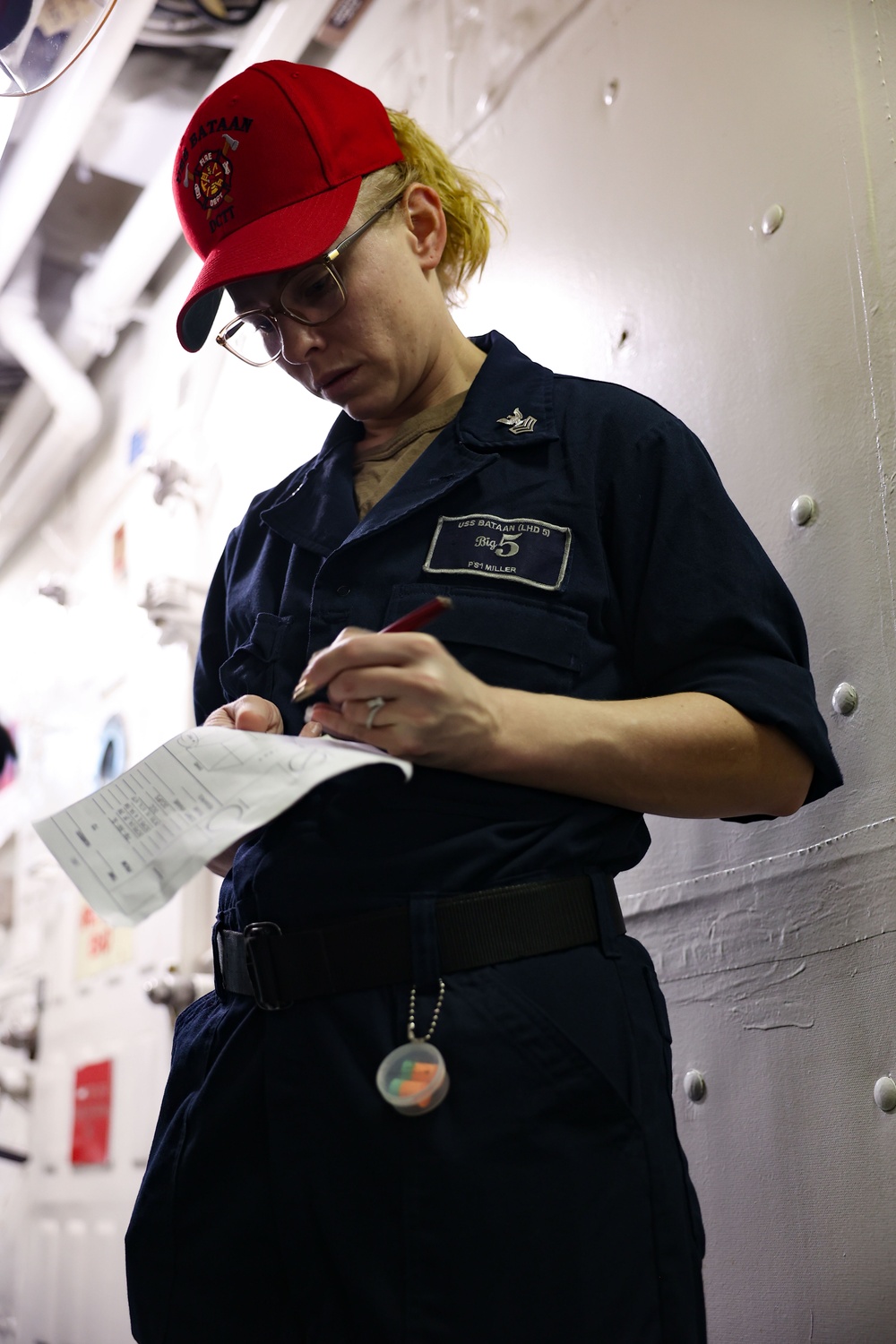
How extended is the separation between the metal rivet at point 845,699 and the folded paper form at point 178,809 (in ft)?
1.61

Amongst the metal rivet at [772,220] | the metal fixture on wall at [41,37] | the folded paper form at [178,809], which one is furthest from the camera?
the metal fixture on wall at [41,37]

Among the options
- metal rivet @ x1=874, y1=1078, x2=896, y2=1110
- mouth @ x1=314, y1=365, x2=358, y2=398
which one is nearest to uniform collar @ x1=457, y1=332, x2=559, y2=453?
mouth @ x1=314, y1=365, x2=358, y2=398

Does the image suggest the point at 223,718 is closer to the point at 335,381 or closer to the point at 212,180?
the point at 335,381

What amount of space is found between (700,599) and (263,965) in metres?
0.45

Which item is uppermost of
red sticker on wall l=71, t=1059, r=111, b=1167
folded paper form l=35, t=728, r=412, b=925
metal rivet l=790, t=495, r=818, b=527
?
metal rivet l=790, t=495, r=818, b=527

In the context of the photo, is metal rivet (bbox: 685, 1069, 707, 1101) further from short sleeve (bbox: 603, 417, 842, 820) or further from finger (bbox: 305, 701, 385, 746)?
finger (bbox: 305, 701, 385, 746)

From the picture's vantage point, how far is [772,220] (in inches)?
50.5

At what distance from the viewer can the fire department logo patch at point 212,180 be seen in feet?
3.81

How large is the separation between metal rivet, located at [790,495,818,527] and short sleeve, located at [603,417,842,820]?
8.4 inches

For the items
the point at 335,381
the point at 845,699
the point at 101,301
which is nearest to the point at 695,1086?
the point at 845,699

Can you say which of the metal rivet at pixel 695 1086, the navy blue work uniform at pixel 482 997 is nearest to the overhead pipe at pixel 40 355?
the navy blue work uniform at pixel 482 997

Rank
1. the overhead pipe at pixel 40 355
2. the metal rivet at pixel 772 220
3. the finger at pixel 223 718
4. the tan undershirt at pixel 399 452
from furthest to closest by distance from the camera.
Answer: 1. the overhead pipe at pixel 40 355
2. the metal rivet at pixel 772 220
3. the tan undershirt at pixel 399 452
4. the finger at pixel 223 718

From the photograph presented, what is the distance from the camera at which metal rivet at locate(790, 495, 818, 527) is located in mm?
1189

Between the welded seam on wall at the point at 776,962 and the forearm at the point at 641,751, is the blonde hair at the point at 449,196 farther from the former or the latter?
the welded seam on wall at the point at 776,962
